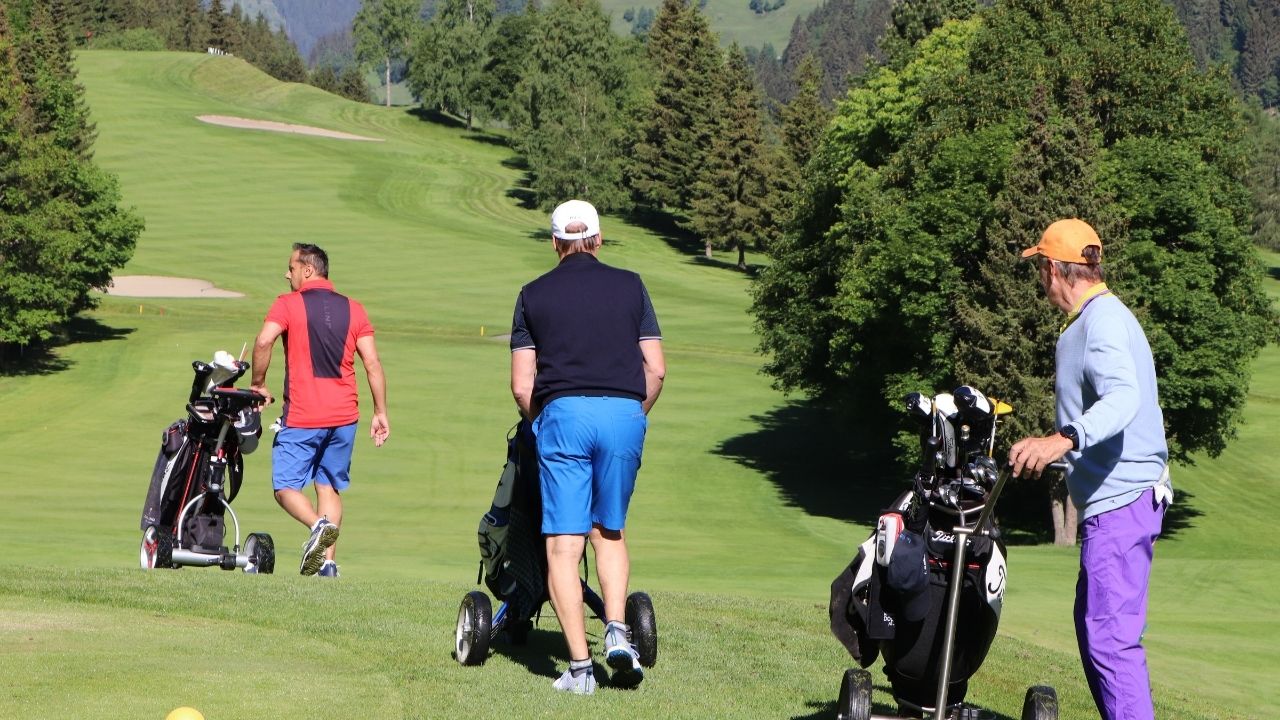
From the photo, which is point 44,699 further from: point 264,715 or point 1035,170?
point 1035,170

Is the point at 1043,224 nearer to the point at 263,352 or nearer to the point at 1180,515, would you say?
the point at 1180,515

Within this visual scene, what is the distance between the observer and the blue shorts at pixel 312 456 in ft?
38.8

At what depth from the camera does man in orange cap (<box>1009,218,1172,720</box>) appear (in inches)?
267

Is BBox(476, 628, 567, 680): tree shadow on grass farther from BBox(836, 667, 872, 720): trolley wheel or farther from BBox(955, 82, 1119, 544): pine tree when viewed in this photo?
BBox(955, 82, 1119, 544): pine tree

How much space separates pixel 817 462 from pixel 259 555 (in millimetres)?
32292

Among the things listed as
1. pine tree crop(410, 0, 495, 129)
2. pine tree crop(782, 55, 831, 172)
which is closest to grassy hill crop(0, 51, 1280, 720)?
pine tree crop(782, 55, 831, 172)

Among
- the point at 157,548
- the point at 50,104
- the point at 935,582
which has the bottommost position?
the point at 157,548

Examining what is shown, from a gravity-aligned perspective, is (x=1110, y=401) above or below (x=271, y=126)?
above

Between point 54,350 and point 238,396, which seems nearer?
point 238,396

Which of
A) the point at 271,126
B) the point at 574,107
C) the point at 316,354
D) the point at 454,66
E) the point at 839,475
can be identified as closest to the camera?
the point at 316,354

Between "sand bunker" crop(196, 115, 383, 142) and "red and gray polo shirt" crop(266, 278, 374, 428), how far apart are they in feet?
348

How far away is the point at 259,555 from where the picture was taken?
490 inches

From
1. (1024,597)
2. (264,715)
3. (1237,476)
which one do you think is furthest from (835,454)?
(264,715)

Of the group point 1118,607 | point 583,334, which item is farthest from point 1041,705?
point 583,334
